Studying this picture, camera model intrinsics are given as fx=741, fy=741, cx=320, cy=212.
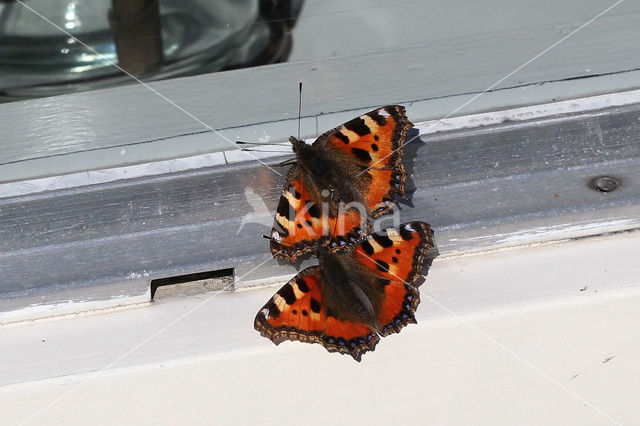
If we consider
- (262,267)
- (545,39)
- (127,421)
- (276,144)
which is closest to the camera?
(127,421)

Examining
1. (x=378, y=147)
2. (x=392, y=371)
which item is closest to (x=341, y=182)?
(x=378, y=147)

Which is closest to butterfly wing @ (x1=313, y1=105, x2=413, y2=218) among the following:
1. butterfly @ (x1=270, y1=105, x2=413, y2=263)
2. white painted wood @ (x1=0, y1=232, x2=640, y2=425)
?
butterfly @ (x1=270, y1=105, x2=413, y2=263)

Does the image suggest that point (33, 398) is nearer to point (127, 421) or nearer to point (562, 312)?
point (127, 421)

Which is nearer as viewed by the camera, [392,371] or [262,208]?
[392,371]

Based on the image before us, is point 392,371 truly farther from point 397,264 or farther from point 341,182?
point 341,182

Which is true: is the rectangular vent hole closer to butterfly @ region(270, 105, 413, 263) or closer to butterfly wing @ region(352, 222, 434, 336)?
butterfly @ region(270, 105, 413, 263)

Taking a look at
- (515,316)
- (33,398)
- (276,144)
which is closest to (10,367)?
(33,398)

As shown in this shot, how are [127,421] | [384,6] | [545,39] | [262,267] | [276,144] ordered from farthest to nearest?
[384,6] < [545,39] < [276,144] < [262,267] < [127,421]
